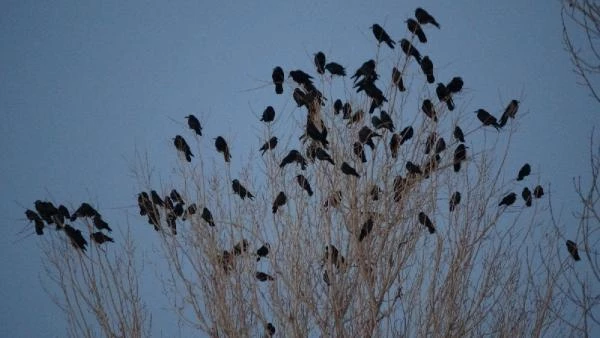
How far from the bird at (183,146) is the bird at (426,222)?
181 centimetres

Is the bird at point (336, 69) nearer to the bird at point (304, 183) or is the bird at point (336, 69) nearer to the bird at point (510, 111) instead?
the bird at point (304, 183)

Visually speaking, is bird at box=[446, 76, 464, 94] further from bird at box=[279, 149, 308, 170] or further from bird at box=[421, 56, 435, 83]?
bird at box=[279, 149, 308, 170]

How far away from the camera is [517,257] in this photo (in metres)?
4.56

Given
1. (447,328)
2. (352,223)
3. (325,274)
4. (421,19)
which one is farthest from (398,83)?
(447,328)

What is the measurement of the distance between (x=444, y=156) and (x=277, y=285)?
151 cm

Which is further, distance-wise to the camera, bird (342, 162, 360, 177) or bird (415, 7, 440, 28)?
bird (415, 7, 440, 28)

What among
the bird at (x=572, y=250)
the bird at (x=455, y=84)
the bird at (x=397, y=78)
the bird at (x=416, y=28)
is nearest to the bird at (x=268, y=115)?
the bird at (x=397, y=78)

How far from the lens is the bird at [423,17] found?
421 cm

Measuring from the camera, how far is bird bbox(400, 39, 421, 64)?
4.26 meters

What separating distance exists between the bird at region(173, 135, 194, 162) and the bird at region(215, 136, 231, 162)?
26 centimetres

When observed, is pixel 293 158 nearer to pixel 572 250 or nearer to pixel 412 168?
pixel 412 168

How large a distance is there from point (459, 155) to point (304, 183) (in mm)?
1136

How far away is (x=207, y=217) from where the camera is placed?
4.43 meters

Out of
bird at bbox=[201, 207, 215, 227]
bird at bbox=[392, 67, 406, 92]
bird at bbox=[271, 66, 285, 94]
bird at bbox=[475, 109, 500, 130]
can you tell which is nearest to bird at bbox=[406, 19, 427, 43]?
bird at bbox=[392, 67, 406, 92]
